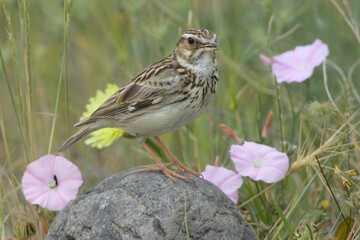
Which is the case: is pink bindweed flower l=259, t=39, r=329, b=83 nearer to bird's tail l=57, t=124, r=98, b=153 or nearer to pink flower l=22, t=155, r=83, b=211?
bird's tail l=57, t=124, r=98, b=153

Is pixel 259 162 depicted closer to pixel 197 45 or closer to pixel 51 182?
pixel 197 45

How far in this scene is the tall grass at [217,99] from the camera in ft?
14.4

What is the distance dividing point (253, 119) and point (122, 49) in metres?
1.46

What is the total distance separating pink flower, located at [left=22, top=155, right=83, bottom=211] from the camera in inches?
166

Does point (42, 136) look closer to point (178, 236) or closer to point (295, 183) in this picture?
point (295, 183)

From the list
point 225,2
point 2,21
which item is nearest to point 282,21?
point 225,2

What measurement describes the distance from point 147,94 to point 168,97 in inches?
7.4

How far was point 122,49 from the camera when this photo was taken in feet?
18.8

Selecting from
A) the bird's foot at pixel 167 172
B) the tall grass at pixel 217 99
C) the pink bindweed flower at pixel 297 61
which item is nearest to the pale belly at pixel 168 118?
the bird's foot at pixel 167 172

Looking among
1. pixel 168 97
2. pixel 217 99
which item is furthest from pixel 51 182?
pixel 217 99

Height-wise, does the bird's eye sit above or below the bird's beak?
above

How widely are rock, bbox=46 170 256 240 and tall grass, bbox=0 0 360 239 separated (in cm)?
34

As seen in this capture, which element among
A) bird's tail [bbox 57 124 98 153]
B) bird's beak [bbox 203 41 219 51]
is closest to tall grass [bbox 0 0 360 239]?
bird's tail [bbox 57 124 98 153]

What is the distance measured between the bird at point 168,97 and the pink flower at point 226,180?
235mm
